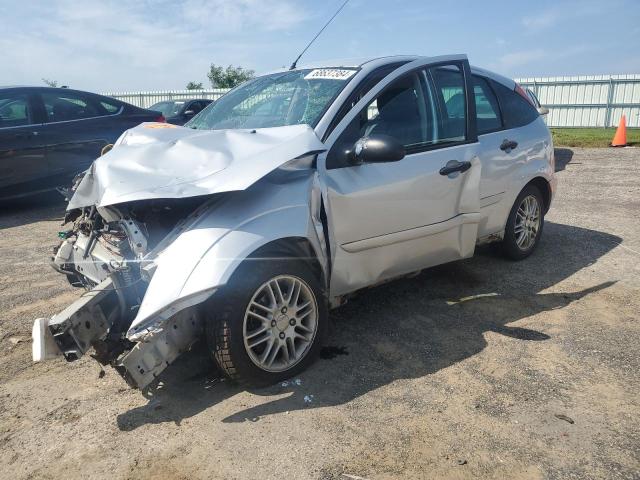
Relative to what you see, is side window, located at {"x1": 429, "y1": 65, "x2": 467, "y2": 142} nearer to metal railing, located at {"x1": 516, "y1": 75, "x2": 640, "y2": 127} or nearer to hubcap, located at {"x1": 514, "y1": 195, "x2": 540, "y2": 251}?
hubcap, located at {"x1": 514, "y1": 195, "x2": 540, "y2": 251}

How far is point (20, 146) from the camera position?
23.5 ft

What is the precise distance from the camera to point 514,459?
244 cm

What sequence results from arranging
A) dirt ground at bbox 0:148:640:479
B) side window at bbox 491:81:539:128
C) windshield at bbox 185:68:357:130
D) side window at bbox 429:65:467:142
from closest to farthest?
dirt ground at bbox 0:148:640:479 → windshield at bbox 185:68:357:130 → side window at bbox 429:65:467:142 → side window at bbox 491:81:539:128

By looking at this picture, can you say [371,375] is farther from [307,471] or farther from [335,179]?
[335,179]

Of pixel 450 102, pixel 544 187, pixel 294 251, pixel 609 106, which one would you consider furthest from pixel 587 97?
pixel 294 251

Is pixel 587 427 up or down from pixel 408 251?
down

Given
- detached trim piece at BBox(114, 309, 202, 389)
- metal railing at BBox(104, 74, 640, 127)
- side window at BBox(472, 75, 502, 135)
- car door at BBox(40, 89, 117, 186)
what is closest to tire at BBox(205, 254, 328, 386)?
detached trim piece at BBox(114, 309, 202, 389)

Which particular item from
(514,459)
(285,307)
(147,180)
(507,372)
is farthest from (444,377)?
(147,180)

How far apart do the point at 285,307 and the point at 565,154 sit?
11.8 m

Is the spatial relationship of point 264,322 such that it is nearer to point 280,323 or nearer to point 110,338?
point 280,323

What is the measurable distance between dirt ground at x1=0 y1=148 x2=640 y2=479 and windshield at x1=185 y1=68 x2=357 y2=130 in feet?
4.92

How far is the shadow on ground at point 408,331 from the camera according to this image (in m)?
2.94

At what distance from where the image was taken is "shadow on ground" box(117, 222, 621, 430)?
116 inches

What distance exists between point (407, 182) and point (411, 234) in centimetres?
36
